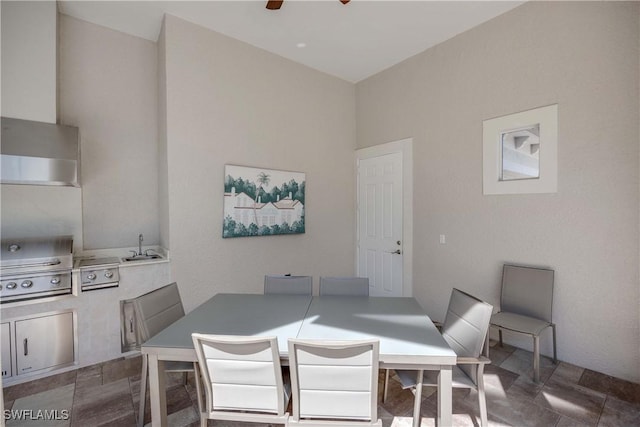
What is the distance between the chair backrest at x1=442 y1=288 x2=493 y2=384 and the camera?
5.36ft

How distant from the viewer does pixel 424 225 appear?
143 inches

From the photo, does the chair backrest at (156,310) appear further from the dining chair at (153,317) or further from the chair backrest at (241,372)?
the chair backrest at (241,372)

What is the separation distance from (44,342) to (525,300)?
4069 millimetres

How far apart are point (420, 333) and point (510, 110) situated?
7.97 feet

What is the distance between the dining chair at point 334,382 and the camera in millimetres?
1277

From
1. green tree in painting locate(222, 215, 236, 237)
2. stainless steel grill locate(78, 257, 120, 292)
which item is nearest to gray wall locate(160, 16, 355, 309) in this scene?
green tree in painting locate(222, 215, 236, 237)

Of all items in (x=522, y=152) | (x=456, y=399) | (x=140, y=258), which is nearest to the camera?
(x=456, y=399)

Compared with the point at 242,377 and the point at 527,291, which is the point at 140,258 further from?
the point at 527,291

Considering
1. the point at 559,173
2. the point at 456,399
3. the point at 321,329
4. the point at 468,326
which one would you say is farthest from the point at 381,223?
the point at 321,329

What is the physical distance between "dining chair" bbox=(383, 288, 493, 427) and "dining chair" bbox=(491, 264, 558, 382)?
89 cm

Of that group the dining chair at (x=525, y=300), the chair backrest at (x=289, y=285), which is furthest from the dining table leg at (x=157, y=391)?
the dining chair at (x=525, y=300)

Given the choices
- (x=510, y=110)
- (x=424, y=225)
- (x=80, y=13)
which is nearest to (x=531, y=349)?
(x=424, y=225)

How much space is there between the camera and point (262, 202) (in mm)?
3547

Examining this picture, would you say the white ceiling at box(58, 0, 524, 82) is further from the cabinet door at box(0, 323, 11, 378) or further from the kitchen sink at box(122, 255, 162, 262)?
the cabinet door at box(0, 323, 11, 378)
